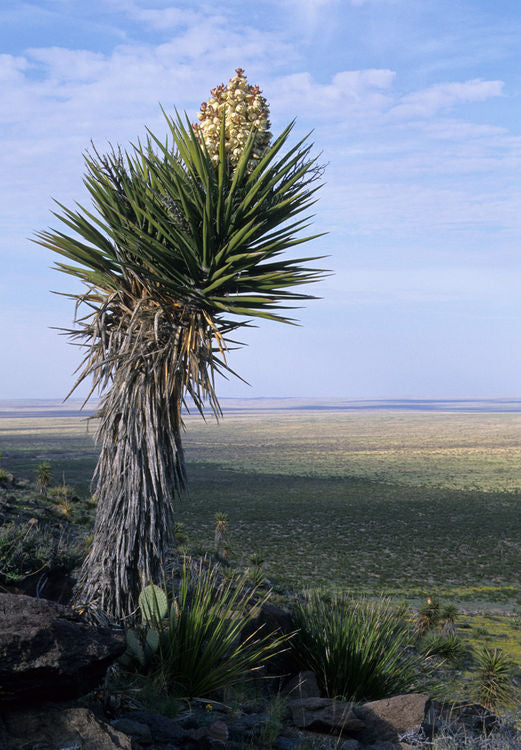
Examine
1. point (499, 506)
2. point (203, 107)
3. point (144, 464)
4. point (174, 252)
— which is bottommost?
point (499, 506)

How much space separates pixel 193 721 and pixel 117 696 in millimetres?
670

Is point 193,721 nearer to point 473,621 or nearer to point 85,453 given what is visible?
point 473,621

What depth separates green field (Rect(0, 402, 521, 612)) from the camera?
27.0 m

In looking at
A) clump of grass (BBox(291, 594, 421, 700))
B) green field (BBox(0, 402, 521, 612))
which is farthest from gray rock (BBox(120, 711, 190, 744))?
green field (BBox(0, 402, 521, 612))

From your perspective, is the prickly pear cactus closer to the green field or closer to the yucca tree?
the yucca tree

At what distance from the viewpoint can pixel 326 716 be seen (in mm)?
5414

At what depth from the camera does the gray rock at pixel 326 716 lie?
210 inches

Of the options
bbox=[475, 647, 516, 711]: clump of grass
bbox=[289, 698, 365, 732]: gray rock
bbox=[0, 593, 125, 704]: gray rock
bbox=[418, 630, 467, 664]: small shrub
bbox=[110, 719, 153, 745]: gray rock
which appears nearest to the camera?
bbox=[0, 593, 125, 704]: gray rock

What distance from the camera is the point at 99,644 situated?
4.25 m

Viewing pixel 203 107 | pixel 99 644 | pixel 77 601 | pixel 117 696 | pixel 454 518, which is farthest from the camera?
pixel 454 518

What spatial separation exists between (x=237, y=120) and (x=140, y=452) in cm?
382

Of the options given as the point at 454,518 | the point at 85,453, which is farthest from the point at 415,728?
the point at 85,453

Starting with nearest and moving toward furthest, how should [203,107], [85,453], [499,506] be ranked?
[203,107]
[499,506]
[85,453]

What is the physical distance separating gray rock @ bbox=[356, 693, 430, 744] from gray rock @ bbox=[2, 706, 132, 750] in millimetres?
2627
